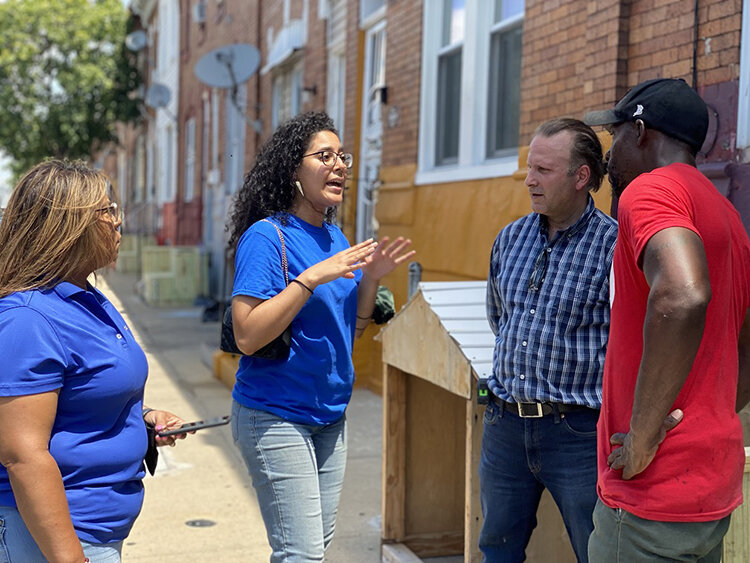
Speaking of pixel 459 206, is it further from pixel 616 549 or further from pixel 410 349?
pixel 616 549

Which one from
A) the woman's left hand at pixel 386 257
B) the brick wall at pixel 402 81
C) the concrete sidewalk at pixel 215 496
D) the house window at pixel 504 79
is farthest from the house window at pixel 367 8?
the woman's left hand at pixel 386 257

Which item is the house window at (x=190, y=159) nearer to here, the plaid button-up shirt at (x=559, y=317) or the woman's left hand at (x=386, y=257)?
the woman's left hand at (x=386, y=257)

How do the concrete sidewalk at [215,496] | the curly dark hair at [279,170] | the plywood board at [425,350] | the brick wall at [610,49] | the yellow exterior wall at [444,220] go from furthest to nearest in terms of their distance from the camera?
the yellow exterior wall at [444,220], the concrete sidewalk at [215,496], the brick wall at [610,49], the plywood board at [425,350], the curly dark hair at [279,170]

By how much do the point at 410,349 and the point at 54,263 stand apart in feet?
6.80

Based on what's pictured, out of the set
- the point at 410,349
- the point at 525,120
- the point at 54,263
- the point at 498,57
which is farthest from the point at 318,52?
the point at 54,263

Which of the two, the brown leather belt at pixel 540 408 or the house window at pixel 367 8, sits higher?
the house window at pixel 367 8

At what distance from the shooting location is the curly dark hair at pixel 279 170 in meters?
3.06

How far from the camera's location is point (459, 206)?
723 centimetres

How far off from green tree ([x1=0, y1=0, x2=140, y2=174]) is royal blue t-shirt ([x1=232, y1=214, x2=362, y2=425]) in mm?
24350

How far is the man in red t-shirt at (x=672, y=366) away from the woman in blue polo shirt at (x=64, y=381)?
47.8 inches

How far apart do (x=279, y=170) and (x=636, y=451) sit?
63.6 inches

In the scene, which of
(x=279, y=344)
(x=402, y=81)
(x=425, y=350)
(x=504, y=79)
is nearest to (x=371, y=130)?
(x=402, y=81)

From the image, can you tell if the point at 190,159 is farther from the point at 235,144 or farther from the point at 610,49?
the point at 610,49

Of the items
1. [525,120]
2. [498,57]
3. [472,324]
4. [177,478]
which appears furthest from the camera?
[498,57]
